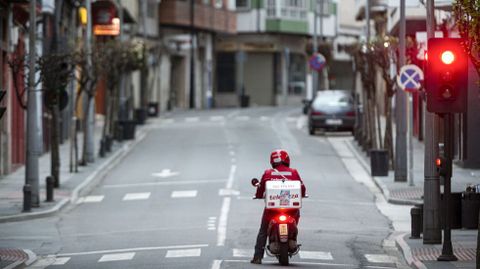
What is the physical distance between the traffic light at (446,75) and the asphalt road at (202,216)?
253 cm

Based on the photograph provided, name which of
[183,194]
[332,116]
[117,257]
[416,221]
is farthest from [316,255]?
[332,116]

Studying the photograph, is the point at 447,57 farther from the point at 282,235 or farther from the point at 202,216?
the point at 202,216

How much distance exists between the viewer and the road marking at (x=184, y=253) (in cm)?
2164

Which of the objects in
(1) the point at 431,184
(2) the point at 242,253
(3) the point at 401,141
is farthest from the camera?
(3) the point at 401,141

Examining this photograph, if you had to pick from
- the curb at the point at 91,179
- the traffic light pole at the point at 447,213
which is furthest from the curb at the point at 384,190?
the traffic light pole at the point at 447,213

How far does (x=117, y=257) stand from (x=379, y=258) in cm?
394

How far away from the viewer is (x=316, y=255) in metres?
22.0

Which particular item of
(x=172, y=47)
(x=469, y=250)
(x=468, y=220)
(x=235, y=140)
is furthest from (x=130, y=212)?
(x=172, y=47)

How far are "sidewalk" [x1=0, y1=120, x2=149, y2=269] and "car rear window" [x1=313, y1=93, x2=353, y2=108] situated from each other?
7.44 meters

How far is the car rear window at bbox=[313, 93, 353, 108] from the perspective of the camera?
5475 cm

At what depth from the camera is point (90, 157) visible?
4347cm

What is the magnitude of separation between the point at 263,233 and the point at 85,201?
13589 millimetres

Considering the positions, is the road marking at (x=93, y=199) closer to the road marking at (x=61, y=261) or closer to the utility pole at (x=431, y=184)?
the road marking at (x=61, y=261)

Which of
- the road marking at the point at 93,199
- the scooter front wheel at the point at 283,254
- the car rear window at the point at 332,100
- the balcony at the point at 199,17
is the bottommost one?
the road marking at the point at 93,199
